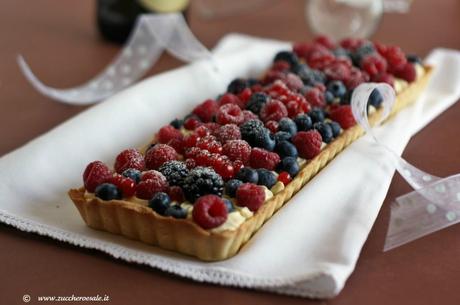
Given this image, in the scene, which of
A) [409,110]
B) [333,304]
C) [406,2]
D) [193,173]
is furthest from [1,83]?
[406,2]

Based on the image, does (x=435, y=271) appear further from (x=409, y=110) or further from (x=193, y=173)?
(x=409, y=110)

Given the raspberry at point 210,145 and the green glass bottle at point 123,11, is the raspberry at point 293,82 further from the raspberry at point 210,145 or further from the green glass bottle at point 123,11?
the green glass bottle at point 123,11

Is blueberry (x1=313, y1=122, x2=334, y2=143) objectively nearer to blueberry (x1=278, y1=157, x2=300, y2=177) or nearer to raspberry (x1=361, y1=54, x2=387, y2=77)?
blueberry (x1=278, y1=157, x2=300, y2=177)

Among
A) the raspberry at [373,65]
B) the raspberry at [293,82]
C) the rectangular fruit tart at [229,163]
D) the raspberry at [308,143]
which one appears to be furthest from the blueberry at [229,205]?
the raspberry at [373,65]

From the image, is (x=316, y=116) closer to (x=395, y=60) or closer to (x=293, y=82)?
(x=293, y=82)

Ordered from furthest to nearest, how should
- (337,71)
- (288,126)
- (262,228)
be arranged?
(337,71)
(288,126)
(262,228)

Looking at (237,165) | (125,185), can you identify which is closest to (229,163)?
(237,165)
